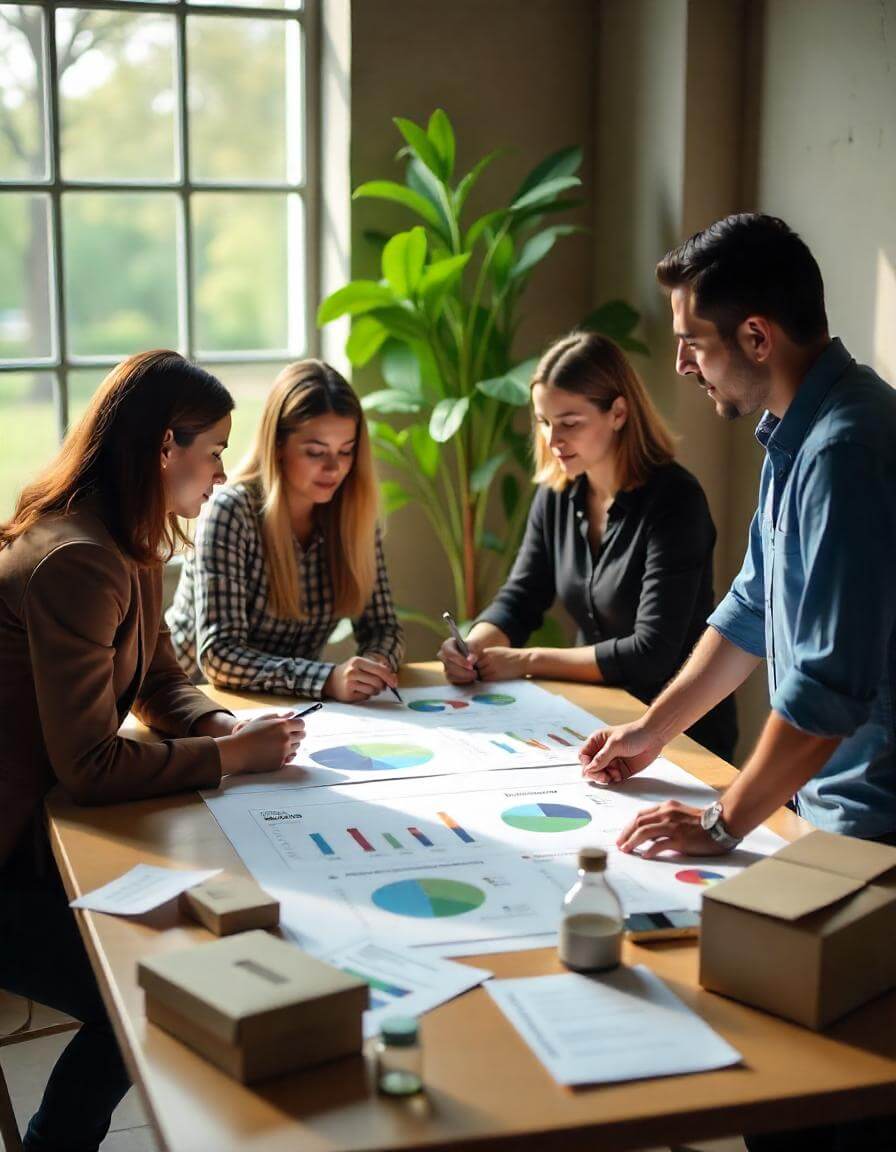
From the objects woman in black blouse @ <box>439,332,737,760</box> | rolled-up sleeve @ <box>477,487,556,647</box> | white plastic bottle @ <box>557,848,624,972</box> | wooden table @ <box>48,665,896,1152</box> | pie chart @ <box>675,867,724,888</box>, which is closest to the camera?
wooden table @ <box>48,665,896,1152</box>

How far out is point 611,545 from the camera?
2.80 meters

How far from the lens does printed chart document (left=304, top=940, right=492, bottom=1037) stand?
1.28 m

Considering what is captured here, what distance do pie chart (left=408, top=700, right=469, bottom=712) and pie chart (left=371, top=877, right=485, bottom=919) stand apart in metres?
0.81

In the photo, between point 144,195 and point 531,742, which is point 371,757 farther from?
point 144,195

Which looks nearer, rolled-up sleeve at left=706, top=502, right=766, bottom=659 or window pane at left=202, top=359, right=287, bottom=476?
rolled-up sleeve at left=706, top=502, right=766, bottom=659

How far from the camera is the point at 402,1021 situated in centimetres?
115

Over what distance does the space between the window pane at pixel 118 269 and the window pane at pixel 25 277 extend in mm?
60

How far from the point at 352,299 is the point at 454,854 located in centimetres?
200

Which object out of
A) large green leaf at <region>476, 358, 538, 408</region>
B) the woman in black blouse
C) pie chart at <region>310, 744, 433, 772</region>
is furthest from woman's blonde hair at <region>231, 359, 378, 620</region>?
pie chart at <region>310, 744, 433, 772</region>

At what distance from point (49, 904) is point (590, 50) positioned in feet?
9.29

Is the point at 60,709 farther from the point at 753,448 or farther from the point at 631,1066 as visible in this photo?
the point at 753,448

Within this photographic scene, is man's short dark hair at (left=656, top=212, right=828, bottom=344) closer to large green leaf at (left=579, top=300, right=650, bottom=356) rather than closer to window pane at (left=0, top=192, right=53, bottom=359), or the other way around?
large green leaf at (left=579, top=300, right=650, bottom=356)

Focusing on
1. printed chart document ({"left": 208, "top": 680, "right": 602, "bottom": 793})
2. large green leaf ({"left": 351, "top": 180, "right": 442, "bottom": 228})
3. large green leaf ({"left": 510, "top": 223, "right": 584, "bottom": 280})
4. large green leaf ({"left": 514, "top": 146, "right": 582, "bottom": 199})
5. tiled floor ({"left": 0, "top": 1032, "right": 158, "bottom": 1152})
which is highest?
large green leaf ({"left": 514, "top": 146, "right": 582, "bottom": 199})

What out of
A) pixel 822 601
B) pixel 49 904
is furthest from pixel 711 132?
pixel 49 904
